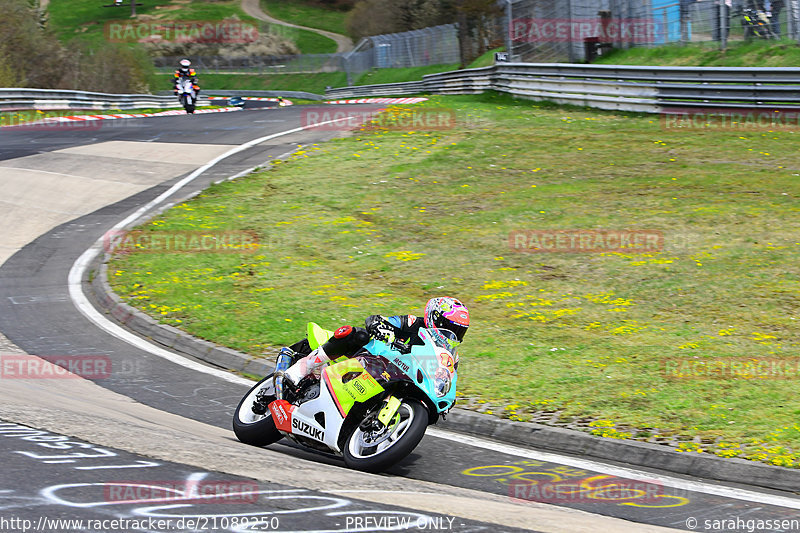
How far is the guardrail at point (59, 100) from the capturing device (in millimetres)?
34406

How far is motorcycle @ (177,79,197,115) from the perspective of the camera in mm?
37656

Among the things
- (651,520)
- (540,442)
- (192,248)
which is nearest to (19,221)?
(192,248)

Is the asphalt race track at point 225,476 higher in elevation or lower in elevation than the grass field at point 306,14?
lower

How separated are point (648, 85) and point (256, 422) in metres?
21.3

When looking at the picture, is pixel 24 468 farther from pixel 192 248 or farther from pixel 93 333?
pixel 192 248

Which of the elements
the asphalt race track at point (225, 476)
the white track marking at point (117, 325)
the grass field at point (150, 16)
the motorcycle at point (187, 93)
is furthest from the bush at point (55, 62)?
the grass field at point (150, 16)

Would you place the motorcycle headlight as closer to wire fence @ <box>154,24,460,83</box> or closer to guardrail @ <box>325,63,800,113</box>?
guardrail @ <box>325,63,800,113</box>

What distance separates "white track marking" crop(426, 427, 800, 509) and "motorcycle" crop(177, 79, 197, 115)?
32.3 m

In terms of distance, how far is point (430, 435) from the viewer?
26.4ft

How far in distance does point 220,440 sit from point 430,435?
6.35 ft

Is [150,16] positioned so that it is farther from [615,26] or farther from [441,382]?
[441,382]

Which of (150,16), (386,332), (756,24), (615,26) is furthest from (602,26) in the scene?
(150,16)

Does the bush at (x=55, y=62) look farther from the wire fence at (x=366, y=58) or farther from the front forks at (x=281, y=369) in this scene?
the front forks at (x=281, y=369)

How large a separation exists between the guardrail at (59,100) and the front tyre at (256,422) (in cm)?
3029
